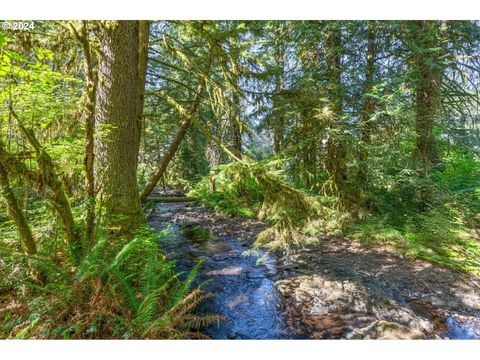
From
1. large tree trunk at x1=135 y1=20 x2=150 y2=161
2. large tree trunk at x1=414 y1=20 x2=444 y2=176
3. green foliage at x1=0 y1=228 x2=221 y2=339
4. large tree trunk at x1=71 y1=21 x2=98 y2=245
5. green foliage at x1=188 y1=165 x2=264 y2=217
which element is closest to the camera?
green foliage at x1=0 y1=228 x2=221 y2=339

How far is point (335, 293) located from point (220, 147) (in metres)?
2.93

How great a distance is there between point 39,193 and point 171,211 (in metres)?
6.50

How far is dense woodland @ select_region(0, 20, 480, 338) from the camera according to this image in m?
2.51

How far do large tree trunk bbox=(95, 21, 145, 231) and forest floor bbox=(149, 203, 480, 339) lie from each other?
66.6 inches

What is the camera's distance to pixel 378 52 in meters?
5.73

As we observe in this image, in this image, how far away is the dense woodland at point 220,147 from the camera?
Result: 2510 millimetres

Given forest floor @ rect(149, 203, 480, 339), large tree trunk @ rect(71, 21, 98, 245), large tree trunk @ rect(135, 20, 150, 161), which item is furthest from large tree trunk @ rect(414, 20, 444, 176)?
large tree trunk @ rect(71, 21, 98, 245)

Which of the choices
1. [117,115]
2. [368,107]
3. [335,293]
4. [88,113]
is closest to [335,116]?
[368,107]

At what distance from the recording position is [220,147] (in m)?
4.61

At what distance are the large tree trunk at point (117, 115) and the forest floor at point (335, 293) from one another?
169 centimetres

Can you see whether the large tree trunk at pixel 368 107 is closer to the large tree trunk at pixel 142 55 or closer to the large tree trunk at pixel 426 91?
the large tree trunk at pixel 426 91

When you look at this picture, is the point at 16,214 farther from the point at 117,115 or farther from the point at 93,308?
the point at 117,115

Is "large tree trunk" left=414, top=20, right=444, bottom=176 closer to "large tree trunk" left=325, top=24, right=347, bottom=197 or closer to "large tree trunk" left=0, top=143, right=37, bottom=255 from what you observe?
"large tree trunk" left=325, top=24, right=347, bottom=197
